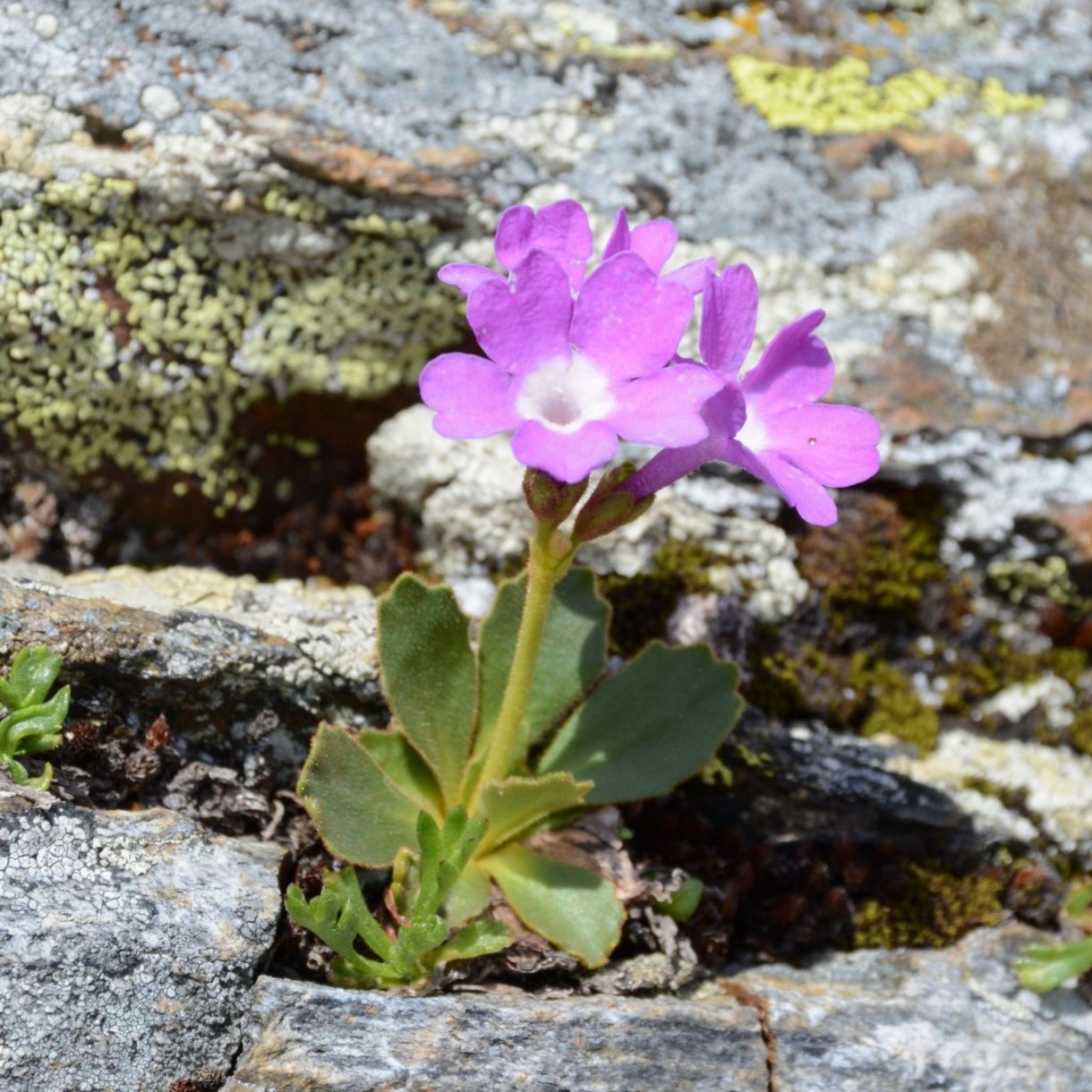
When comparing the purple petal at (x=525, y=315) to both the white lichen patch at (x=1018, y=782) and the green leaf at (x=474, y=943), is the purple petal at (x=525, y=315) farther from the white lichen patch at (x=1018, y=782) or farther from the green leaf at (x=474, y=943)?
the white lichen patch at (x=1018, y=782)

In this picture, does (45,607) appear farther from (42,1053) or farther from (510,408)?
(510,408)

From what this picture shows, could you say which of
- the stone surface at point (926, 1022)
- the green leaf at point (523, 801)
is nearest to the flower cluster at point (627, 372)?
the green leaf at point (523, 801)

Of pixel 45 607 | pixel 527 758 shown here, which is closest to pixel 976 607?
pixel 527 758

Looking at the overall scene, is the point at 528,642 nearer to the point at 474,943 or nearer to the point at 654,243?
the point at 474,943

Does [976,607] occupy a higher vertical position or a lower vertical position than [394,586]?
lower

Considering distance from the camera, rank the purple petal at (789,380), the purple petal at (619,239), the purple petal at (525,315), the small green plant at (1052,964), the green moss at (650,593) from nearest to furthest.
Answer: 1. the purple petal at (525,315)
2. the purple petal at (619,239)
3. the purple petal at (789,380)
4. the small green plant at (1052,964)
5. the green moss at (650,593)

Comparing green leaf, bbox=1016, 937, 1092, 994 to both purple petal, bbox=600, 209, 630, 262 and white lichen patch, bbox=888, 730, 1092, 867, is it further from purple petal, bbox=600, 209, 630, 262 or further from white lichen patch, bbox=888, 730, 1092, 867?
purple petal, bbox=600, 209, 630, 262
